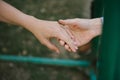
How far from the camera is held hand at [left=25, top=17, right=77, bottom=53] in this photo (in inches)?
51.0

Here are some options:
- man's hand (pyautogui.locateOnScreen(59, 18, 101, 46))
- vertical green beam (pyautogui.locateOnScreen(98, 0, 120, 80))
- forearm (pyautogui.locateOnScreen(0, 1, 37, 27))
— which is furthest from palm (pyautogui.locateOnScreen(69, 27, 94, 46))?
forearm (pyautogui.locateOnScreen(0, 1, 37, 27))

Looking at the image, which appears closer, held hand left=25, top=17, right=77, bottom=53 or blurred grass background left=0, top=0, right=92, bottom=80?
held hand left=25, top=17, right=77, bottom=53

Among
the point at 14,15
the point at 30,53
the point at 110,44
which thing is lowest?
the point at 30,53

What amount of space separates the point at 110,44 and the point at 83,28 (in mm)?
159

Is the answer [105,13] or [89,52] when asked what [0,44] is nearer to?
[89,52]

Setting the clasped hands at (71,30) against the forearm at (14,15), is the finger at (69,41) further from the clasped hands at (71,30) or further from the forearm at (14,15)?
the forearm at (14,15)

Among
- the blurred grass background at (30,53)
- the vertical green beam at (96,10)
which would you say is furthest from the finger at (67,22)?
the blurred grass background at (30,53)

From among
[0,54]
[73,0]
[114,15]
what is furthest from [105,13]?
[0,54]

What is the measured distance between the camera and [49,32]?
134cm

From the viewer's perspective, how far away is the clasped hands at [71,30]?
1292mm

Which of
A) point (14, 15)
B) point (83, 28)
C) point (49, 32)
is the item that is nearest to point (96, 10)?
point (83, 28)

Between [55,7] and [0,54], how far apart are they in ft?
1.56

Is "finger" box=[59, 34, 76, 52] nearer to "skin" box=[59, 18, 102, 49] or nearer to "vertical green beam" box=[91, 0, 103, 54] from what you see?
"skin" box=[59, 18, 102, 49]

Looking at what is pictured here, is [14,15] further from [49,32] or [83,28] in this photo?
[83,28]
